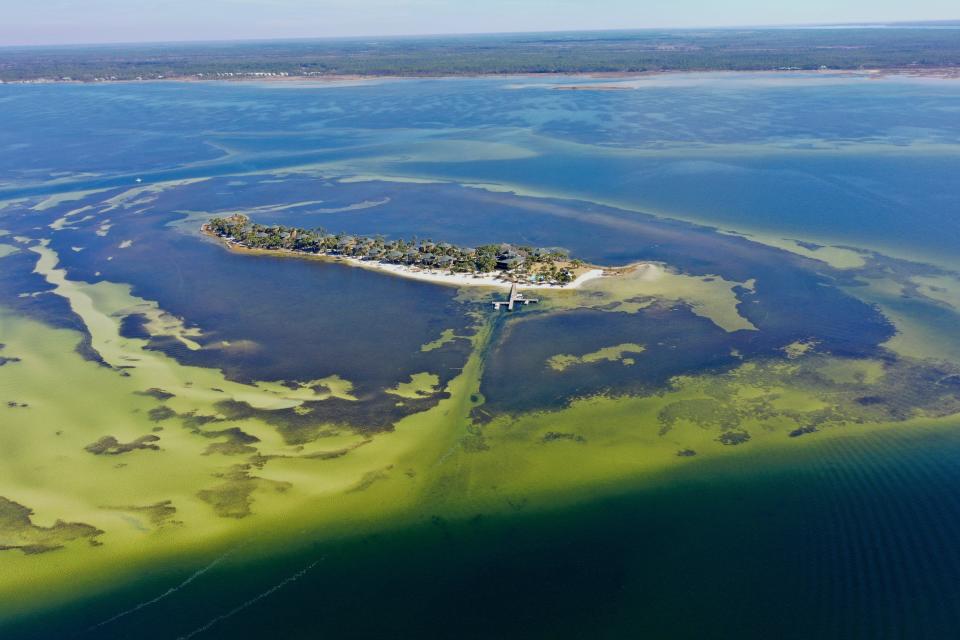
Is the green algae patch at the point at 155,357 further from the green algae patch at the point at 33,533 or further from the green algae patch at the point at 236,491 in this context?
the green algae patch at the point at 33,533

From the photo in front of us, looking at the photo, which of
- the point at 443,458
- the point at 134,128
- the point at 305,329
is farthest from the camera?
the point at 134,128

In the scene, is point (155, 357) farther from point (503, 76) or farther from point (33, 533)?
point (503, 76)

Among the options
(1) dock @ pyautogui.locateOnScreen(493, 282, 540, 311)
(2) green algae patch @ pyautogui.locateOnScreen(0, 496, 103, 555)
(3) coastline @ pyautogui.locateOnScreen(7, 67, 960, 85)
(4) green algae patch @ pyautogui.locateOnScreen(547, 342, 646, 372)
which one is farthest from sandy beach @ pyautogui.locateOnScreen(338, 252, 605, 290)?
(3) coastline @ pyautogui.locateOnScreen(7, 67, 960, 85)

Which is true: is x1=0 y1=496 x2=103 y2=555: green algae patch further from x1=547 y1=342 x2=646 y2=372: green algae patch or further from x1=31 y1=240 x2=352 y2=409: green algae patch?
x1=547 y1=342 x2=646 y2=372: green algae patch

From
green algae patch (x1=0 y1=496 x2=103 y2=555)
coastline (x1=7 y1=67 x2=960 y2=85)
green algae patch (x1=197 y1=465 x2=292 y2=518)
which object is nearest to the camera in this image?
green algae patch (x1=0 y1=496 x2=103 y2=555)

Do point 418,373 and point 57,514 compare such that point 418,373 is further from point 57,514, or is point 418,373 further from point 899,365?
point 899,365

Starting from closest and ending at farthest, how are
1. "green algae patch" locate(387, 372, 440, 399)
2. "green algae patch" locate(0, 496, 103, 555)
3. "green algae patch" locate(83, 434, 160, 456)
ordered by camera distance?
"green algae patch" locate(0, 496, 103, 555)
"green algae patch" locate(83, 434, 160, 456)
"green algae patch" locate(387, 372, 440, 399)

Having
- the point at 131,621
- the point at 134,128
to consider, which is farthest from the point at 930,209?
the point at 134,128

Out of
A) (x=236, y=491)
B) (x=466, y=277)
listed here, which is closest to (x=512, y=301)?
(x=466, y=277)
